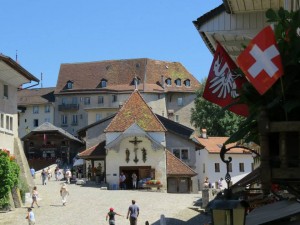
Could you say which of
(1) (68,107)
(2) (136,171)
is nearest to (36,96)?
(1) (68,107)

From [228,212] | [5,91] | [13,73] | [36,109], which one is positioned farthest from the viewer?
[36,109]

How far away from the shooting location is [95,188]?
4353 centimetres

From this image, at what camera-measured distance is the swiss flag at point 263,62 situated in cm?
323

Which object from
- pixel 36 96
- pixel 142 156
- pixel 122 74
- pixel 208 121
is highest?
pixel 122 74

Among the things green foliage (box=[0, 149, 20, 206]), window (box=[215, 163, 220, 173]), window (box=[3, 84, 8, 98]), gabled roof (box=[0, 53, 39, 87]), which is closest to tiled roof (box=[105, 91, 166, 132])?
gabled roof (box=[0, 53, 39, 87])

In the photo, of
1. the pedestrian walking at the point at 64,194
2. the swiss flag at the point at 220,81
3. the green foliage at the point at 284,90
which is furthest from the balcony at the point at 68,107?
the green foliage at the point at 284,90

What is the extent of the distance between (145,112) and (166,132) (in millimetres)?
2550

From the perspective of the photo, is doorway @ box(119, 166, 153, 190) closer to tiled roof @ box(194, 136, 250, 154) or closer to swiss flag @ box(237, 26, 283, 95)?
tiled roof @ box(194, 136, 250, 154)

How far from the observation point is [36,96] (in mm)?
97062

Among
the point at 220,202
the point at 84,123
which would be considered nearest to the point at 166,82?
the point at 84,123

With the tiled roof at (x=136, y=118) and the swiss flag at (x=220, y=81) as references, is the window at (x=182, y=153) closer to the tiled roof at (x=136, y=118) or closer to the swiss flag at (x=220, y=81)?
the tiled roof at (x=136, y=118)

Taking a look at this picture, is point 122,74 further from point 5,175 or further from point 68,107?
point 5,175

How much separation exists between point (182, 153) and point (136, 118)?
636cm

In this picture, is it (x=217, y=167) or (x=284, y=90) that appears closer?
(x=284, y=90)
